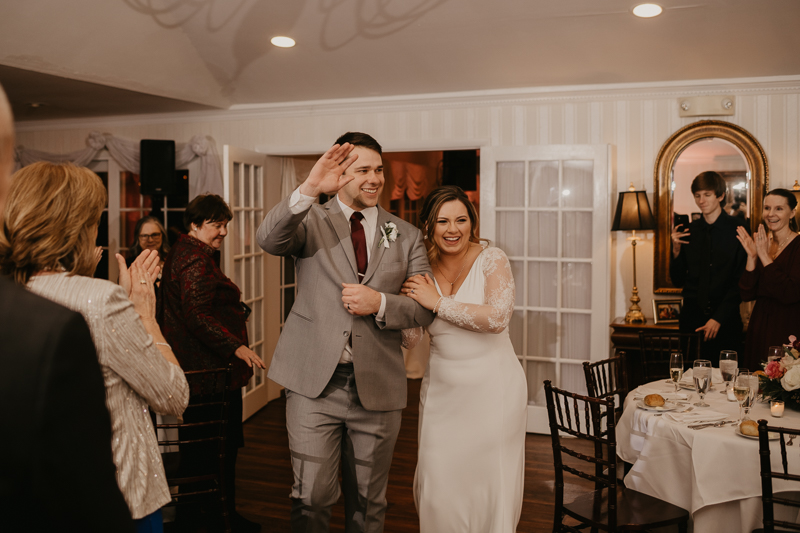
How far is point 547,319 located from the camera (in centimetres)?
482

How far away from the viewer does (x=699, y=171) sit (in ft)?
15.0

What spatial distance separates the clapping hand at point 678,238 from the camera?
4.52 metres

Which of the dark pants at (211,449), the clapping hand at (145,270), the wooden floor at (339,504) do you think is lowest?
the wooden floor at (339,504)

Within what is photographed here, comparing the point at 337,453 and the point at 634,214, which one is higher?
the point at 634,214

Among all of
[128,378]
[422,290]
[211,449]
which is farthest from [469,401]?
[128,378]

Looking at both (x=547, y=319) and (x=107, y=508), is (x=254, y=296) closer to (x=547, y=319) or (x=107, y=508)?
(x=547, y=319)

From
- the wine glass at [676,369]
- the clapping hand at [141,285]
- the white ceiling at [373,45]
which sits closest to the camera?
the clapping hand at [141,285]

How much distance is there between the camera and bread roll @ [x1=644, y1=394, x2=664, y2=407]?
8.35 ft

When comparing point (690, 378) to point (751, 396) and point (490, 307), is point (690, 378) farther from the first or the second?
point (490, 307)

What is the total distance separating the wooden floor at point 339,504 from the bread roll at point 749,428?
4.11ft

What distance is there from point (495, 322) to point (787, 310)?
2.19m

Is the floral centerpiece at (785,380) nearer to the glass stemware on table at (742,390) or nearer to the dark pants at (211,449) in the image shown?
the glass stemware on table at (742,390)

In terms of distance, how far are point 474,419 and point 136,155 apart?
4588mm

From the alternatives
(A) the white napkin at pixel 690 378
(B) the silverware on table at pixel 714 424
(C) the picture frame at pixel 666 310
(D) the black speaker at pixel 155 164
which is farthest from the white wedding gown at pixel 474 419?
(D) the black speaker at pixel 155 164
